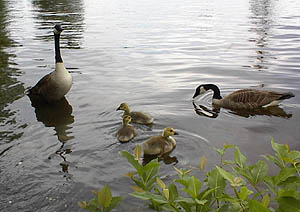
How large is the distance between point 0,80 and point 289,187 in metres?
9.99

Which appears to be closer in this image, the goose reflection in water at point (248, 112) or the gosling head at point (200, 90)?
the goose reflection in water at point (248, 112)

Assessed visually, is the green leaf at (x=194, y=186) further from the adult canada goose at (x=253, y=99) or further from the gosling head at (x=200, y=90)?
the gosling head at (x=200, y=90)

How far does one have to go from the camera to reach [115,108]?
834cm

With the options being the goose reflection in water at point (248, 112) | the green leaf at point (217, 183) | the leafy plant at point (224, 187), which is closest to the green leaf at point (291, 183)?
the leafy plant at point (224, 187)

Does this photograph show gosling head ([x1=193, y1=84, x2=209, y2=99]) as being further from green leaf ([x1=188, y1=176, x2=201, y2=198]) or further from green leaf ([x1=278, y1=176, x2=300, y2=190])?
green leaf ([x1=188, y1=176, x2=201, y2=198])

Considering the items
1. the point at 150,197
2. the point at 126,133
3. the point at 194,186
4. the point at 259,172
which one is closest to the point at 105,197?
the point at 150,197

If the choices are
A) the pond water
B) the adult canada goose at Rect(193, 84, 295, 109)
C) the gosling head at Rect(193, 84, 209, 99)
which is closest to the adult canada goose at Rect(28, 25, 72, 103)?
the pond water

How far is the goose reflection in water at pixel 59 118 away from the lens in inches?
236

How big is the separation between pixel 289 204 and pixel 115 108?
6658 mm

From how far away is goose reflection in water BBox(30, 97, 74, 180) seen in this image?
5.99 metres

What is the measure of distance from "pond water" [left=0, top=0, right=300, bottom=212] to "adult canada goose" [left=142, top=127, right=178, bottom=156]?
0.22 meters

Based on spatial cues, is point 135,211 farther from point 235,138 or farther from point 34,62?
point 34,62

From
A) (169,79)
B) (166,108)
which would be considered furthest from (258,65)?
(166,108)

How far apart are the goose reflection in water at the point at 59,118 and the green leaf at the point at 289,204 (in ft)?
12.5
